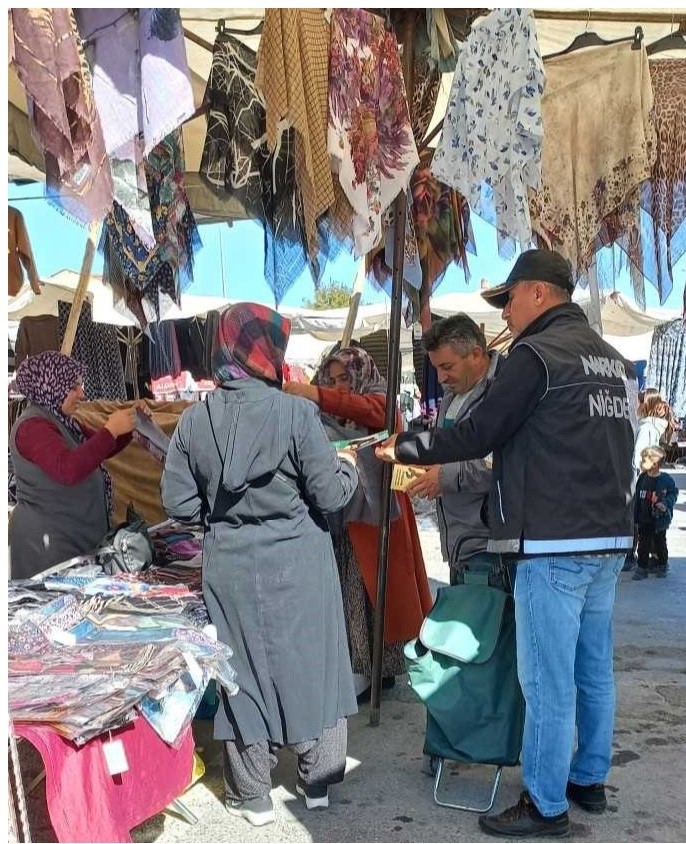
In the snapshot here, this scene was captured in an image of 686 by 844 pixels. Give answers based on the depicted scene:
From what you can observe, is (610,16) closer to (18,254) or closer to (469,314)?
(18,254)

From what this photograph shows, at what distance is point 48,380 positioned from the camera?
344 cm

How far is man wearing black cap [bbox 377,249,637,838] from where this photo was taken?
2.62m

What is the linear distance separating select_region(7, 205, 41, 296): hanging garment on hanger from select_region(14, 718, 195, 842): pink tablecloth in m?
2.81

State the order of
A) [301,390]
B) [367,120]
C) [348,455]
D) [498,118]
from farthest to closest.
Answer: [301,390]
[367,120]
[498,118]
[348,455]

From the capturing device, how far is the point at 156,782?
260cm

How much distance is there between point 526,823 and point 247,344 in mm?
1868

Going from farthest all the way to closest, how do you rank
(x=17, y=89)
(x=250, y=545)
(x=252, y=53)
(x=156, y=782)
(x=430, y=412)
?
(x=430, y=412), (x=17, y=89), (x=252, y=53), (x=250, y=545), (x=156, y=782)

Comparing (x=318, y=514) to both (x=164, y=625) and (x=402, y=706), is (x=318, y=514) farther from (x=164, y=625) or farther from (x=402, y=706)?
(x=402, y=706)

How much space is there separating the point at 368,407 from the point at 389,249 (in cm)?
87

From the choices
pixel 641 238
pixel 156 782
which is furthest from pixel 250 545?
pixel 641 238

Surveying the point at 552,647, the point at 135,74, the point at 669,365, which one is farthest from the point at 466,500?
the point at 669,365

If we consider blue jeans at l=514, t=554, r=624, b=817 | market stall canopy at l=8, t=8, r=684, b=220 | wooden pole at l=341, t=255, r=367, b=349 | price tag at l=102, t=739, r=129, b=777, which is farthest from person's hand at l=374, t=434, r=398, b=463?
wooden pole at l=341, t=255, r=367, b=349

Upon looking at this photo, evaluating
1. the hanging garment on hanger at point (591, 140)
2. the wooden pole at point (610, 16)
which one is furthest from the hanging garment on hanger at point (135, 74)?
the wooden pole at point (610, 16)

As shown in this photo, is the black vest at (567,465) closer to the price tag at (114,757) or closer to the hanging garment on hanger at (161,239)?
the price tag at (114,757)
